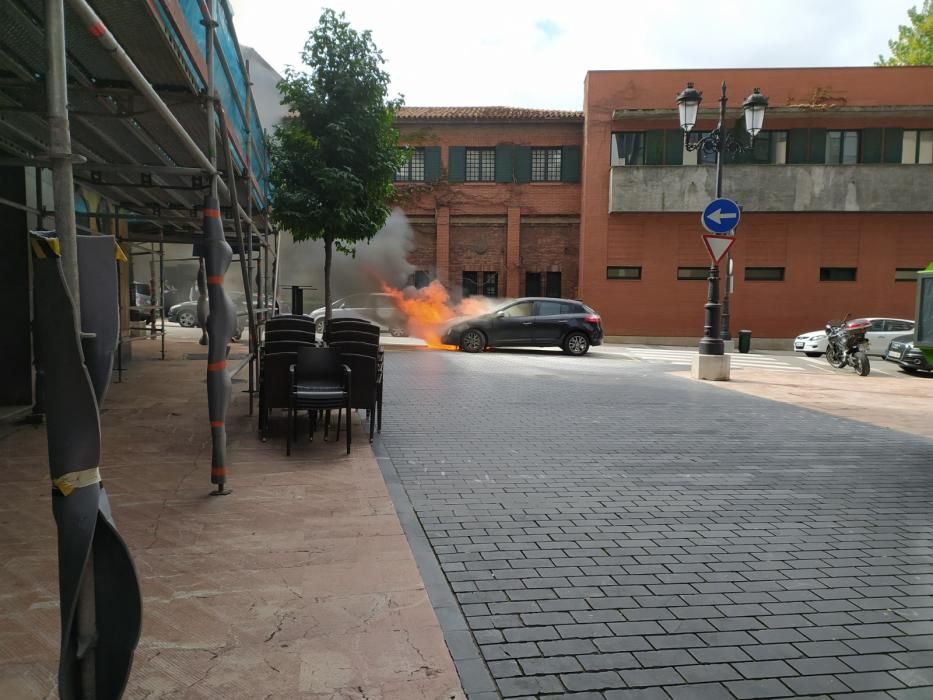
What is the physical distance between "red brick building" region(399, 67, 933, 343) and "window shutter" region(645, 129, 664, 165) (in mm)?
75

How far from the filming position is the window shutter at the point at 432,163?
96.3 feet

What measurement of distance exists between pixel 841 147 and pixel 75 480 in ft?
99.1

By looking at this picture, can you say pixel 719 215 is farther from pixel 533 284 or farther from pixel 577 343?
pixel 533 284

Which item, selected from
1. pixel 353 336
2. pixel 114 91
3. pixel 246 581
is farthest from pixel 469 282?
pixel 246 581

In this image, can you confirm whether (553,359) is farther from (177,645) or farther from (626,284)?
(177,645)

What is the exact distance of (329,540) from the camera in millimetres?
4156

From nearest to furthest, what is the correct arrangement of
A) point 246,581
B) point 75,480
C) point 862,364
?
point 75,480 → point 246,581 → point 862,364

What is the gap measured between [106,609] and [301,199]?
1623 cm

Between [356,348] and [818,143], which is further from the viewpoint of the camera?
[818,143]

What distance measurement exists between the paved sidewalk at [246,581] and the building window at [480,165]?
24491mm

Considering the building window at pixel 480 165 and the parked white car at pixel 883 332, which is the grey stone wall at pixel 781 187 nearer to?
the building window at pixel 480 165

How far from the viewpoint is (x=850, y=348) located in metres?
16.8

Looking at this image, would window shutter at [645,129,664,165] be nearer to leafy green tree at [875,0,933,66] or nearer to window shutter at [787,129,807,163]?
window shutter at [787,129,807,163]

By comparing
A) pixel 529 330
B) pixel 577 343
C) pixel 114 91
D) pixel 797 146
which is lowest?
pixel 577 343
